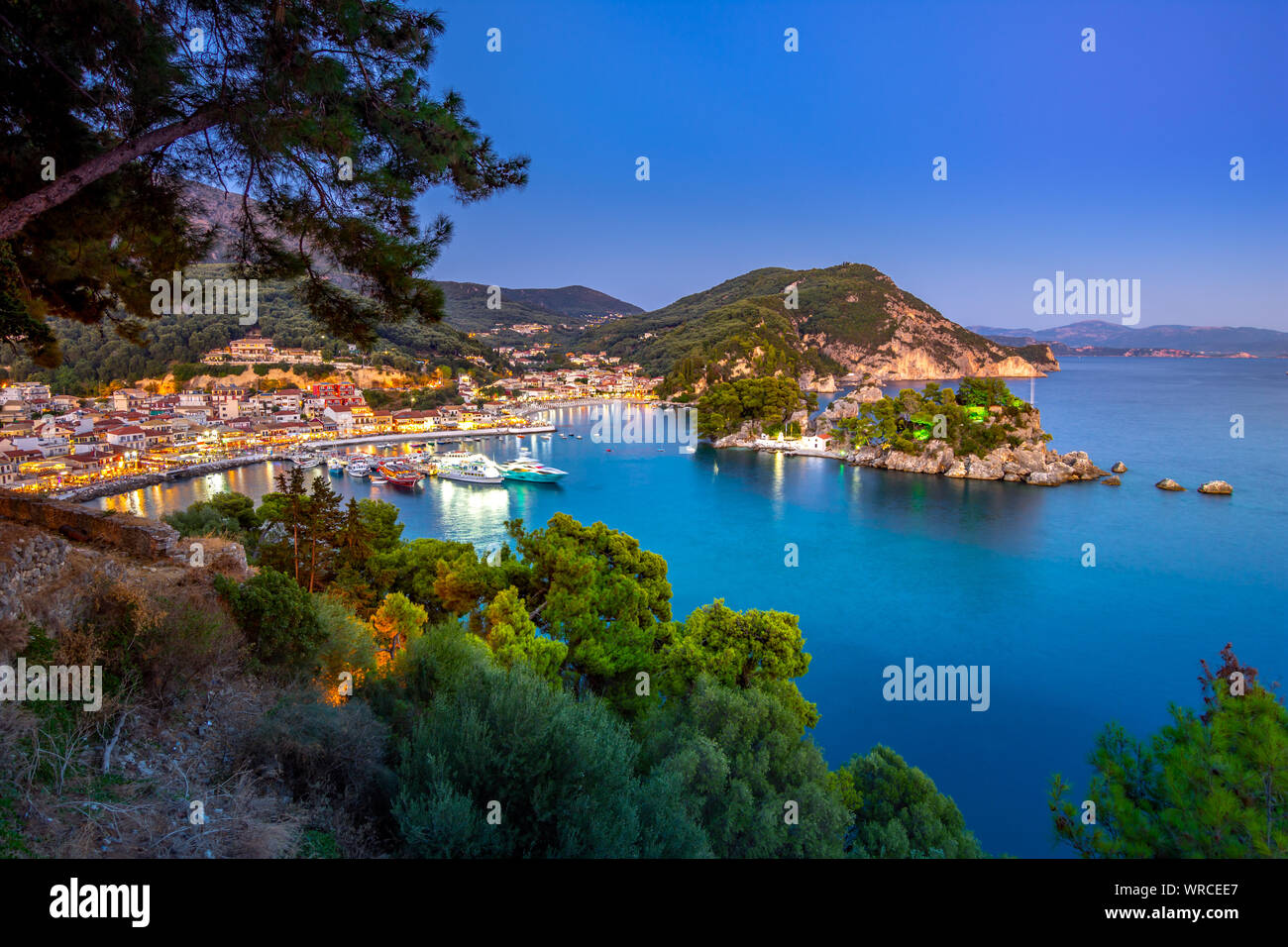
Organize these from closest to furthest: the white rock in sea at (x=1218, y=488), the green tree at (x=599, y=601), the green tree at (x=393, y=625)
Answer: the green tree at (x=393, y=625) → the green tree at (x=599, y=601) → the white rock in sea at (x=1218, y=488)

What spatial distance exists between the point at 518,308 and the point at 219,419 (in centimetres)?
8987

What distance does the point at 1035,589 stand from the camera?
49.4ft

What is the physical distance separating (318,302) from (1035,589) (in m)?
16.8

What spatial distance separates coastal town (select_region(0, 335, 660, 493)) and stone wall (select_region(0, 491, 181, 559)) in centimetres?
2426

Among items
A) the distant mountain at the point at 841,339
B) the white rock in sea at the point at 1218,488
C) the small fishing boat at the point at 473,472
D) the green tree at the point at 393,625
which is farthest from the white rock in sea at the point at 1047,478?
the distant mountain at the point at 841,339

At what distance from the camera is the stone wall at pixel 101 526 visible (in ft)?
16.2

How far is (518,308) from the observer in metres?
121

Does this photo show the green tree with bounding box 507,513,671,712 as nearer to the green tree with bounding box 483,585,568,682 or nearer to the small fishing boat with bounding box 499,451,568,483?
the green tree with bounding box 483,585,568,682

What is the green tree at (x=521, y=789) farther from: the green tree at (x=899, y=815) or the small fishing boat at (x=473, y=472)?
the small fishing boat at (x=473, y=472)

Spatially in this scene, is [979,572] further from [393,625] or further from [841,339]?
[841,339]

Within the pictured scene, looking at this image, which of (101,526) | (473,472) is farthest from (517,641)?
(473,472)

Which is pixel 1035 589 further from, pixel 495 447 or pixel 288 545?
pixel 495 447

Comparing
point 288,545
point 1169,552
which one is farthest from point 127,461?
Result: point 1169,552

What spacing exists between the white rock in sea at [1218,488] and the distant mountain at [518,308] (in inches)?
A: 2983
